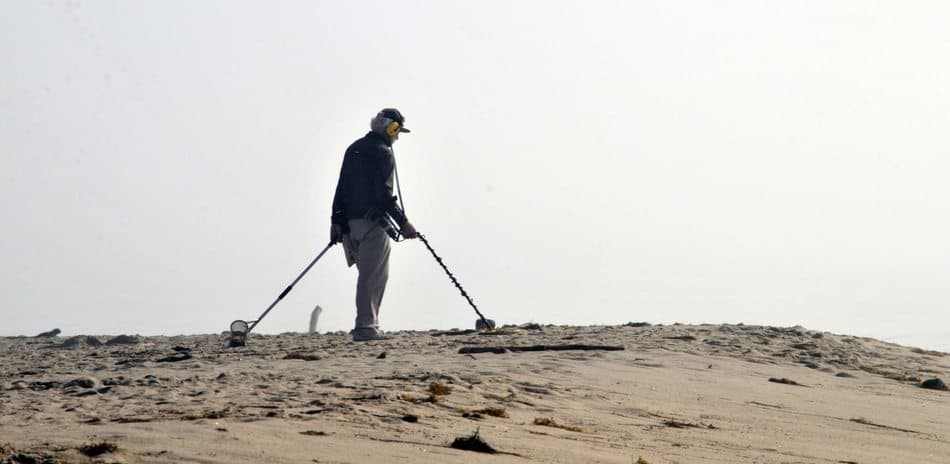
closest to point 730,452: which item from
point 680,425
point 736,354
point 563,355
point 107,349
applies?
point 680,425

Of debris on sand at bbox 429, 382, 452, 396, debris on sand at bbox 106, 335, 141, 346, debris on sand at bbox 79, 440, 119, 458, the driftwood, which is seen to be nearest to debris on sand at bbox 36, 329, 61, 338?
debris on sand at bbox 106, 335, 141, 346

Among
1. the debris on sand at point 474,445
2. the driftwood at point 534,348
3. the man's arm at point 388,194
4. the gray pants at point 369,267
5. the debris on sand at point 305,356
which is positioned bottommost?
the debris on sand at point 474,445

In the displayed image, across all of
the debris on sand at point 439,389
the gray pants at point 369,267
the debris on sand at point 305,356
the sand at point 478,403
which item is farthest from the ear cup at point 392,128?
the debris on sand at point 439,389

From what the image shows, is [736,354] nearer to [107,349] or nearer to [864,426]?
[864,426]

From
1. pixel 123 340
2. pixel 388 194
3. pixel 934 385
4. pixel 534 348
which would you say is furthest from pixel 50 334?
pixel 934 385

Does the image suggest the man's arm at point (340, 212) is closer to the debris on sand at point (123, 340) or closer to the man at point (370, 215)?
the man at point (370, 215)

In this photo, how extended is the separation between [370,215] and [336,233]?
19.8 inches

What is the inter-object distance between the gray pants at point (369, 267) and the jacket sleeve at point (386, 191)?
20 centimetres

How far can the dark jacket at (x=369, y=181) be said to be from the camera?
43.2 feet

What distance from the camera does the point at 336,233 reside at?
44.1 ft

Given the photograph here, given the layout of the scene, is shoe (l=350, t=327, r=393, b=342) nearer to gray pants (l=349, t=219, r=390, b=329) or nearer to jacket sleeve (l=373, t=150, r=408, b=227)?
gray pants (l=349, t=219, r=390, b=329)

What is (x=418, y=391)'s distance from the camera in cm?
776

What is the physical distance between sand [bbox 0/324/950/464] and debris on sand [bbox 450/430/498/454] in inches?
2.4

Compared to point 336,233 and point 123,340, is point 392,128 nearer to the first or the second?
point 336,233
